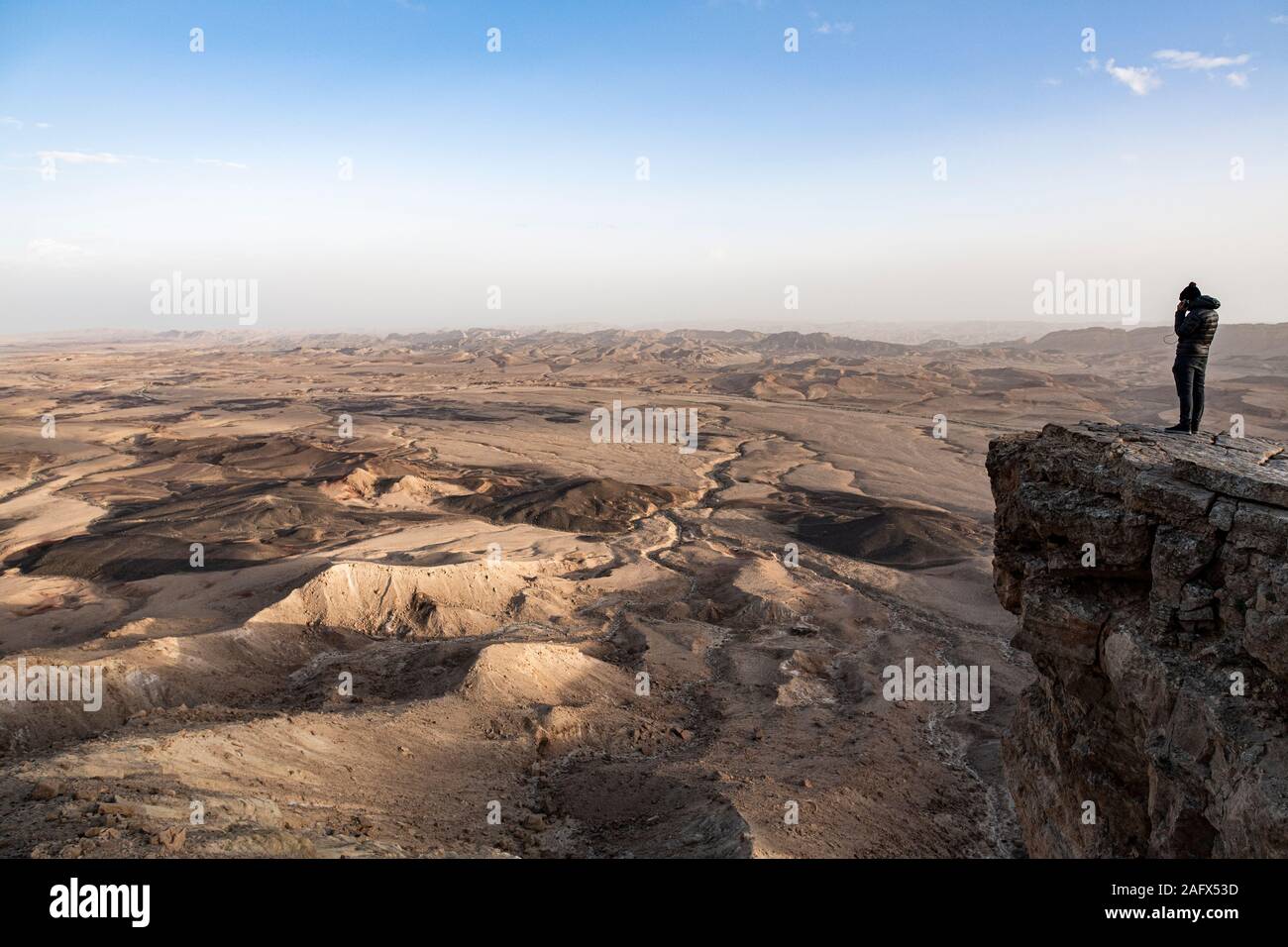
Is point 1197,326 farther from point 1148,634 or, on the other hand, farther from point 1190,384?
point 1148,634

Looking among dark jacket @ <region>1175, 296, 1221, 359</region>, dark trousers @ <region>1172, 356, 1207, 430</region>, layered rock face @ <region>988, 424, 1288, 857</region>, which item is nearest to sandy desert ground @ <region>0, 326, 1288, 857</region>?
layered rock face @ <region>988, 424, 1288, 857</region>

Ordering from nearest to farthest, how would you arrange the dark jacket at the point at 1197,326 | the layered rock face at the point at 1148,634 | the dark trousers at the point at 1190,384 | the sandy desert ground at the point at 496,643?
1. the layered rock face at the point at 1148,634
2. the dark jacket at the point at 1197,326
3. the dark trousers at the point at 1190,384
4. the sandy desert ground at the point at 496,643

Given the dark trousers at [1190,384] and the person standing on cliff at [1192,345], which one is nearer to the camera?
the person standing on cliff at [1192,345]

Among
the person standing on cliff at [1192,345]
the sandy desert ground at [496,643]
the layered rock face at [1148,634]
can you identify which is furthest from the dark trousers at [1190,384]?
the sandy desert ground at [496,643]

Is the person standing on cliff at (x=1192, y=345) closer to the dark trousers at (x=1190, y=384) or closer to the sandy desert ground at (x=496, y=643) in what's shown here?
the dark trousers at (x=1190, y=384)
